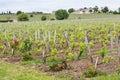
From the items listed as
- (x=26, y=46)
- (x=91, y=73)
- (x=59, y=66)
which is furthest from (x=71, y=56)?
(x=26, y=46)

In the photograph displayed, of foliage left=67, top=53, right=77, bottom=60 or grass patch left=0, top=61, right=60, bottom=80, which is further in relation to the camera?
foliage left=67, top=53, right=77, bottom=60

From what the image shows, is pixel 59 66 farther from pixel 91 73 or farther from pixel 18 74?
pixel 91 73

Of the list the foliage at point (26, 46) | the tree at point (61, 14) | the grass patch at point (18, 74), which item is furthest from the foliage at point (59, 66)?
the tree at point (61, 14)

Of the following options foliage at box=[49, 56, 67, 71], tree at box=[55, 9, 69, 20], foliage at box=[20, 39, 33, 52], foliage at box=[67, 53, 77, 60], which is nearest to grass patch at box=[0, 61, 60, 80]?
foliage at box=[49, 56, 67, 71]

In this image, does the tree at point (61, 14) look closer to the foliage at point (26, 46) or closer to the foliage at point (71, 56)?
the foliage at point (26, 46)

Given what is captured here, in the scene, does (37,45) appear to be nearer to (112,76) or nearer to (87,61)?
(87,61)

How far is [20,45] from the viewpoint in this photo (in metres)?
16.8

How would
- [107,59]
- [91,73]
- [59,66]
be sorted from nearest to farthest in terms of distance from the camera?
1. [91,73]
2. [107,59]
3. [59,66]

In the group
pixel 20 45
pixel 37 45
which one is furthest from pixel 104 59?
pixel 37 45

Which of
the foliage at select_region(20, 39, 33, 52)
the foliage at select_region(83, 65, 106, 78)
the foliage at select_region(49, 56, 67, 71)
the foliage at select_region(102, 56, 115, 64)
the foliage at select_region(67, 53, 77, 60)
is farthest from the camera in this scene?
the foliage at select_region(20, 39, 33, 52)

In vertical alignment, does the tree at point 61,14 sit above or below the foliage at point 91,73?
below

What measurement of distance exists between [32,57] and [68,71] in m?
3.93

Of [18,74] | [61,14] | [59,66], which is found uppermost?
[59,66]

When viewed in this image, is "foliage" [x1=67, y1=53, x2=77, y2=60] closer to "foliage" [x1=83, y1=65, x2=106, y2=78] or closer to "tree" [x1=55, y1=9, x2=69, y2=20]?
"foliage" [x1=83, y1=65, x2=106, y2=78]
